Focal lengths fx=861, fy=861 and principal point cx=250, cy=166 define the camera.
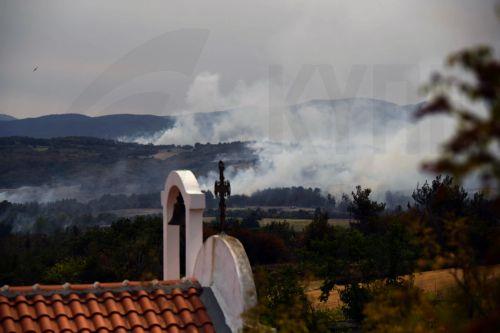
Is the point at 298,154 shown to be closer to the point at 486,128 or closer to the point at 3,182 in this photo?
the point at 3,182

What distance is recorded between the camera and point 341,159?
9981cm

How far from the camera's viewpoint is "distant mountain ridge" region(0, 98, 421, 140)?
85.0 m

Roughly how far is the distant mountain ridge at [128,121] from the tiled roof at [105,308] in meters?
74.1

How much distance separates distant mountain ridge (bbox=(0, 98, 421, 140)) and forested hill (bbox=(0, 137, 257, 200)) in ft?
9.03

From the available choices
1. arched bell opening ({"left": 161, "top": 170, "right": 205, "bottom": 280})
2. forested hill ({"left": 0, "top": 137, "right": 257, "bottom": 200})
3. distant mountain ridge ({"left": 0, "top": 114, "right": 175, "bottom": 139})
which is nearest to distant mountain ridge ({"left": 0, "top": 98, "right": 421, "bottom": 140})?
distant mountain ridge ({"left": 0, "top": 114, "right": 175, "bottom": 139})

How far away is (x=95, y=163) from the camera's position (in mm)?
84312

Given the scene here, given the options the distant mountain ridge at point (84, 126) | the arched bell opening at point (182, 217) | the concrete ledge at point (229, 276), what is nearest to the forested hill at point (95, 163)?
the distant mountain ridge at point (84, 126)

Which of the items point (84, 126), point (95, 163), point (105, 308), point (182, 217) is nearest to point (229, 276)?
point (105, 308)

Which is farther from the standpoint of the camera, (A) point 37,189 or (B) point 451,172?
(A) point 37,189

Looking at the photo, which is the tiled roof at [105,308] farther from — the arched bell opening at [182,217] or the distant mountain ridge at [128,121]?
the distant mountain ridge at [128,121]

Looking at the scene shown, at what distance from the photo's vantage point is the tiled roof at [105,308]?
649cm

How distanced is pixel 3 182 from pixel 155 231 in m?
44.5

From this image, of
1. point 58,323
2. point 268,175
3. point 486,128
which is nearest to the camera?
point 486,128

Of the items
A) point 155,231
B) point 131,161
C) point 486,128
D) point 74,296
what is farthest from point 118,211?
point 486,128
